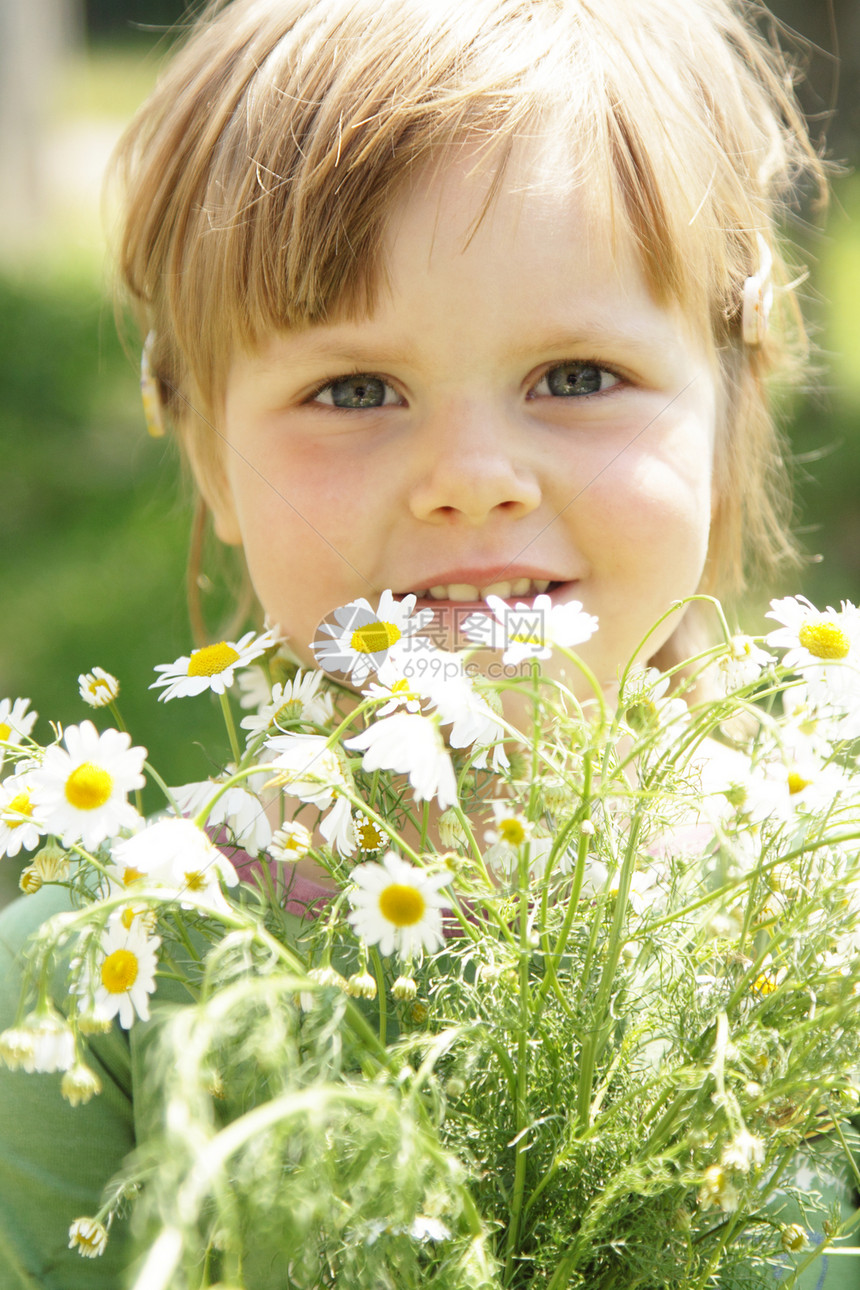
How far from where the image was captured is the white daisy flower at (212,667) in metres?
0.58

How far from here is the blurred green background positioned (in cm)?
244

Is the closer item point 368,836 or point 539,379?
point 368,836

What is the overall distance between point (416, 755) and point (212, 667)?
21 cm

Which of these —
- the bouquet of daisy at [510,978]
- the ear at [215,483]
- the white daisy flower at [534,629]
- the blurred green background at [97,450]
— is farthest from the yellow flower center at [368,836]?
the blurred green background at [97,450]

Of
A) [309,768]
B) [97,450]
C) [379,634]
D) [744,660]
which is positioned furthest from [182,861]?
[97,450]

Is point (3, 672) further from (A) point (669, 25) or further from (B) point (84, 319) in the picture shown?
(A) point (669, 25)

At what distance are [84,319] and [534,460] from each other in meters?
2.91

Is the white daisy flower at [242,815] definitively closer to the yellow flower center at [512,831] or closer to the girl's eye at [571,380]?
the yellow flower center at [512,831]

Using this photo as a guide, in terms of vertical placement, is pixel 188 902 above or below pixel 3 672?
above

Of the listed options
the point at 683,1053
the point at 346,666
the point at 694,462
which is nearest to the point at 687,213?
the point at 694,462

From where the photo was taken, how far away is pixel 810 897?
0.48 m

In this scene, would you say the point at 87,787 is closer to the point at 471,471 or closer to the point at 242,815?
the point at 242,815

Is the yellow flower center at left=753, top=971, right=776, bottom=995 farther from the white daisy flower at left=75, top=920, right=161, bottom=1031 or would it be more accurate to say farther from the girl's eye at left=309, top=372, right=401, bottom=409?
the girl's eye at left=309, top=372, right=401, bottom=409

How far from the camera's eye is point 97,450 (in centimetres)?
328
